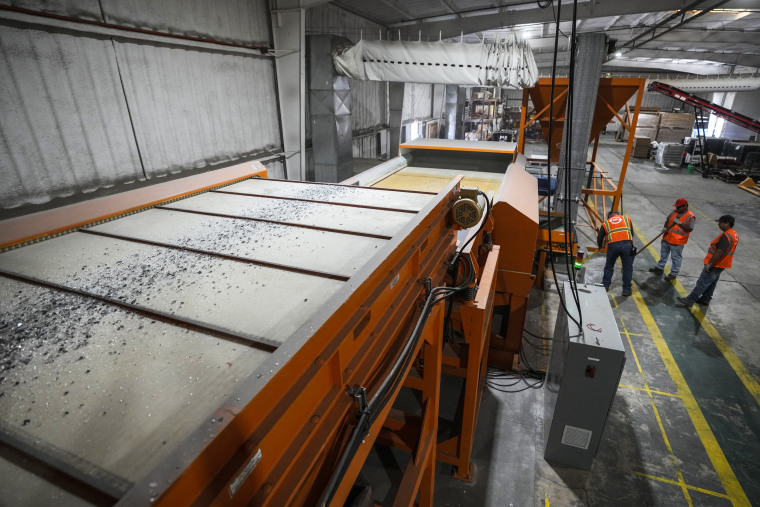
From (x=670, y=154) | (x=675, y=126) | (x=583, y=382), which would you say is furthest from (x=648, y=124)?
(x=583, y=382)

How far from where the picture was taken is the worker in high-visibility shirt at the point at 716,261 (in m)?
6.23

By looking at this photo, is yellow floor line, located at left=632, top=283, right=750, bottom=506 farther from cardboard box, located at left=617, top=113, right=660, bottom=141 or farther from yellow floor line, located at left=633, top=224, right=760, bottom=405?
cardboard box, located at left=617, top=113, right=660, bottom=141

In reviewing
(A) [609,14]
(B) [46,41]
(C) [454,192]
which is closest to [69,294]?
(C) [454,192]

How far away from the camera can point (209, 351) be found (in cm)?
142

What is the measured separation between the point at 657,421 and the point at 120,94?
7.65m

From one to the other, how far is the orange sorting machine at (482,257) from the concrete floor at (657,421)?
0.39m

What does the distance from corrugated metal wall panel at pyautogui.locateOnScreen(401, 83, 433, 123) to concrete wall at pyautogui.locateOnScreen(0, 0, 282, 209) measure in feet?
35.5

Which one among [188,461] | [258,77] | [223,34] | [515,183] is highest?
[223,34]

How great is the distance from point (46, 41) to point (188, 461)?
505cm

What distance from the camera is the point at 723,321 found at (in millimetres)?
6418

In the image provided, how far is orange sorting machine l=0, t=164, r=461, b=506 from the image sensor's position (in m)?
1.00

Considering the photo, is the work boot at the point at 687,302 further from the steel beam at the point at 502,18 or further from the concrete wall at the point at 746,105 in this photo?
the concrete wall at the point at 746,105

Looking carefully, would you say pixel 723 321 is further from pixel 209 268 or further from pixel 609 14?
pixel 209 268

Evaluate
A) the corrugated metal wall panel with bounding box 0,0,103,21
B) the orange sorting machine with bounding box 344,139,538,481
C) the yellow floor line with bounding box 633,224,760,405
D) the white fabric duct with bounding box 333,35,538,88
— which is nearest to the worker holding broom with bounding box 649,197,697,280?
the yellow floor line with bounding box 633,224,760,405
